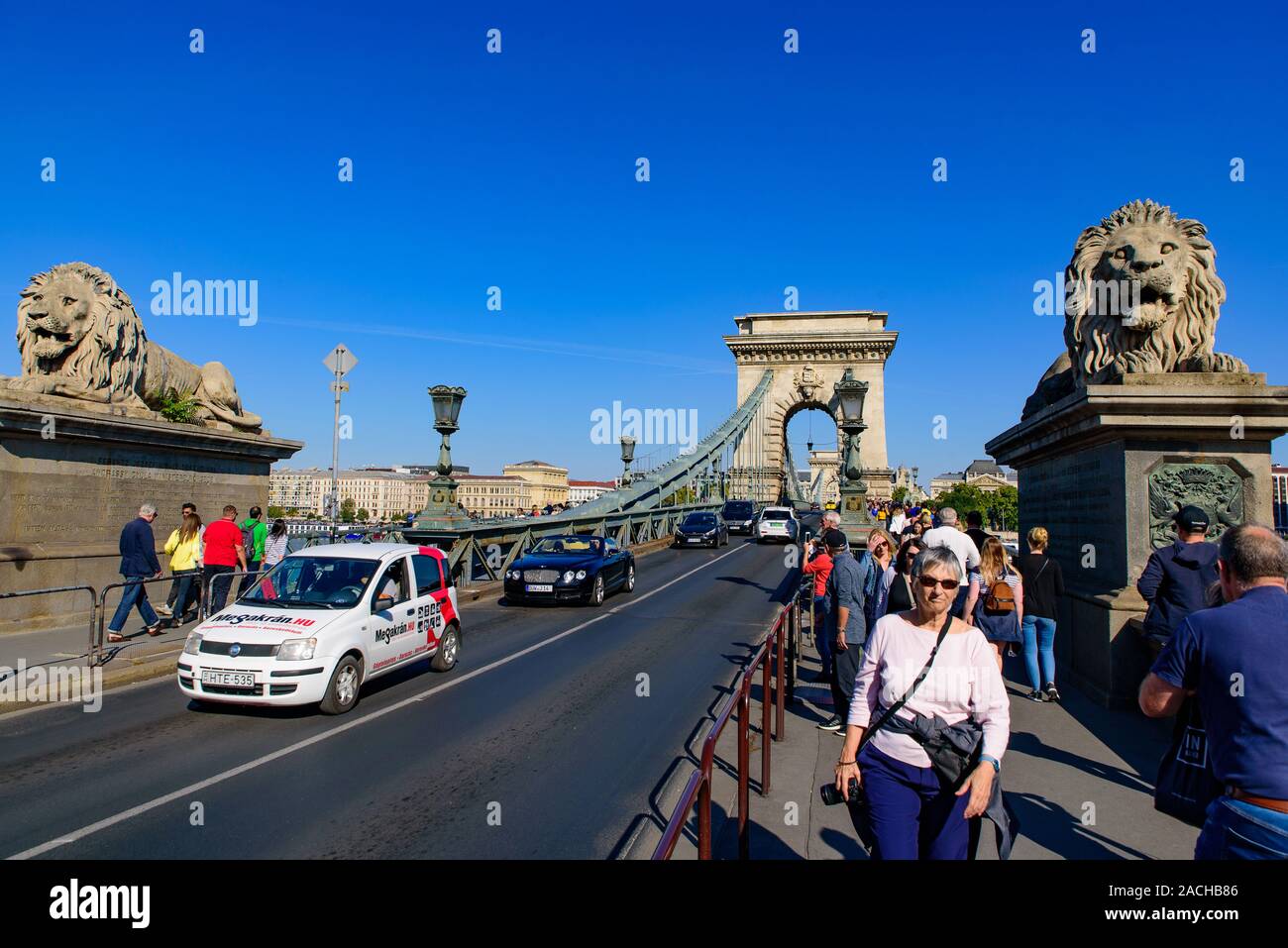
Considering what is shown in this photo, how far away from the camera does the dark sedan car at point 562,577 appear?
512 inches

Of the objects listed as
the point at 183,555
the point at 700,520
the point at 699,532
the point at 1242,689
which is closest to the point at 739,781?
the point at 1242,689

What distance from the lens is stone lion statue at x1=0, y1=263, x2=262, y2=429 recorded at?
984 cm

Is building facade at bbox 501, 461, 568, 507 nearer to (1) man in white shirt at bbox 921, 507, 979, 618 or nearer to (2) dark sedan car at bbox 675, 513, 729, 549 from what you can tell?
(2) dark sedan car at bbox 675, 513, 729, 549

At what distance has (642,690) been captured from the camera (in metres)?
7.71

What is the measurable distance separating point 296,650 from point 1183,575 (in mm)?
6539

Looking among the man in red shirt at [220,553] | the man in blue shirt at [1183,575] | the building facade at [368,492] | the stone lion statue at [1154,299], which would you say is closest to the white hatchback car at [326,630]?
the man in red shirt at [220,553]

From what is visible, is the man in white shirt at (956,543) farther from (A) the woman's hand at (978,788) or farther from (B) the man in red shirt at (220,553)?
(B) the man in red shirt at (220,553)

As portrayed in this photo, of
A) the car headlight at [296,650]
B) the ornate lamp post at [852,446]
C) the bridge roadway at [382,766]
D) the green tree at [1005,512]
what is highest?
the ornate lamp post at [852,446]

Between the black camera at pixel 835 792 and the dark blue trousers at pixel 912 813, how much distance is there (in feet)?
0.16

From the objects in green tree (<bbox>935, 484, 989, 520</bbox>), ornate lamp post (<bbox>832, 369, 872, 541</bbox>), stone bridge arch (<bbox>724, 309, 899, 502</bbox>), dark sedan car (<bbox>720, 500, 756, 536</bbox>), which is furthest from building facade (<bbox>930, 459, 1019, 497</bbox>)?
ornate lamp post (<bbox>832, 369, 872, 541</bbox>)

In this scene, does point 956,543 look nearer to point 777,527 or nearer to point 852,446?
point 852,446
